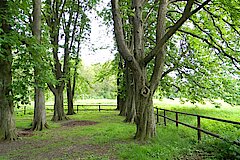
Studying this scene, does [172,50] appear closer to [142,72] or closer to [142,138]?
[142,72]

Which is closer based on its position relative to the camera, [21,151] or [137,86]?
[21,151]

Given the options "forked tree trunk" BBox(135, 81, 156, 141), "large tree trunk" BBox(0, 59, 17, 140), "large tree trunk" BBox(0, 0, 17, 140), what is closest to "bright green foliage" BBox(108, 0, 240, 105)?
"forked tree trunk" BBox(135, 81, 156, 141)

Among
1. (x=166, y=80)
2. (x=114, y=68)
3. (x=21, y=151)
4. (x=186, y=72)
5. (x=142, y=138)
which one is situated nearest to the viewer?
(x=21, y=151)

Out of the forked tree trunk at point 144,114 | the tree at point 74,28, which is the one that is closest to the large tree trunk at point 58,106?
the tree at point 74,28

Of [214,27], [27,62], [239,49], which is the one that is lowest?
[27,62]

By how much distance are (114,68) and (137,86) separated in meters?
14.9

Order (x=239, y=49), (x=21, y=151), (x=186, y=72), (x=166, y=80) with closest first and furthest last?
1. (x=21, y=151)
2. (x=239, y=49)
3. (x=186, y=72)
4. (x=166, y=80)

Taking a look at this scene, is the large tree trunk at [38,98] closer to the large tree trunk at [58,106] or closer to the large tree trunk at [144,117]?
the large tree trunk at [58,106]

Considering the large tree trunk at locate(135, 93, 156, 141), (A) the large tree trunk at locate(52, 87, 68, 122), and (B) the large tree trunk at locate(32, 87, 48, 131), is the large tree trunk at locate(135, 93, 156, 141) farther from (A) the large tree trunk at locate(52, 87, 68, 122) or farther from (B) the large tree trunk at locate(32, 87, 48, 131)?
Answer: (A) the large tree trunk at locate(52, 87, 68, 122)

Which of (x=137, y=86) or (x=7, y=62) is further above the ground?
(x=7, y=62)

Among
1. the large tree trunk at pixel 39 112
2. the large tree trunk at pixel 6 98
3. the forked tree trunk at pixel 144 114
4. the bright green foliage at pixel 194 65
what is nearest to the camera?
the forked tree trunk at pixel 144 114

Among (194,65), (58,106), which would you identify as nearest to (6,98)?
(58,106)

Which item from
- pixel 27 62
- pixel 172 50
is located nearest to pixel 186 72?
pixel 172 50

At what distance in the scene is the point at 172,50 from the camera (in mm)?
14602
